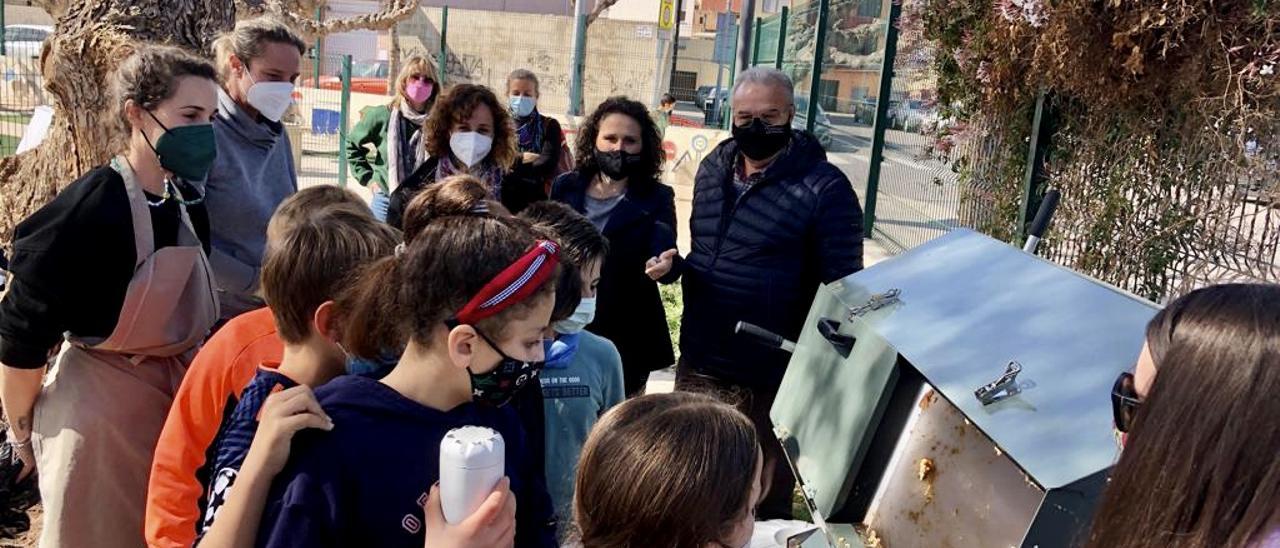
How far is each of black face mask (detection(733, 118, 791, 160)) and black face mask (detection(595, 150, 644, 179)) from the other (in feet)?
1.41

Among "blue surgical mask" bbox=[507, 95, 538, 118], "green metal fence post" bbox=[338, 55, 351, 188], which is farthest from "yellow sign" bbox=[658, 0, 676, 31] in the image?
"blue surgical mask" bbox=[507, 95, 538, 118]

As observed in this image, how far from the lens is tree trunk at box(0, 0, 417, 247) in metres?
3.77

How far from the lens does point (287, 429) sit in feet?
5.19

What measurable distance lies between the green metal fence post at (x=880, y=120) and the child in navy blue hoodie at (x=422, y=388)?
6751 millimetres

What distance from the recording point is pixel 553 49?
856 inches

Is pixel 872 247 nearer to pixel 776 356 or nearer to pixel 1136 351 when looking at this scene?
pixel 776 356

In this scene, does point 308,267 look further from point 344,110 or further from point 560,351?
point 344,110

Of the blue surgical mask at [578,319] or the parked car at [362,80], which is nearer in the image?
the blue surgical mask at [578,319]

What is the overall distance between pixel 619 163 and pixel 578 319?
4.24 ft

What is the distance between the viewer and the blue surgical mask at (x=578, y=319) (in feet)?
8.16

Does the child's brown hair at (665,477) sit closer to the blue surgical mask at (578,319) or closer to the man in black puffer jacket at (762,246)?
the blue surgical mask at (578,319)

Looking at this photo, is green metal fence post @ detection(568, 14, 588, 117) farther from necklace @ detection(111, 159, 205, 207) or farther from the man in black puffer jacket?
necklace @ detection(111, 159, 205, 207)

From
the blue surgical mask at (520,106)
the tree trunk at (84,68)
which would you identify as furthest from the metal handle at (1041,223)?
the blue surgical mask at (520,106)

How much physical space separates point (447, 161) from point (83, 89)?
4.43 feet
